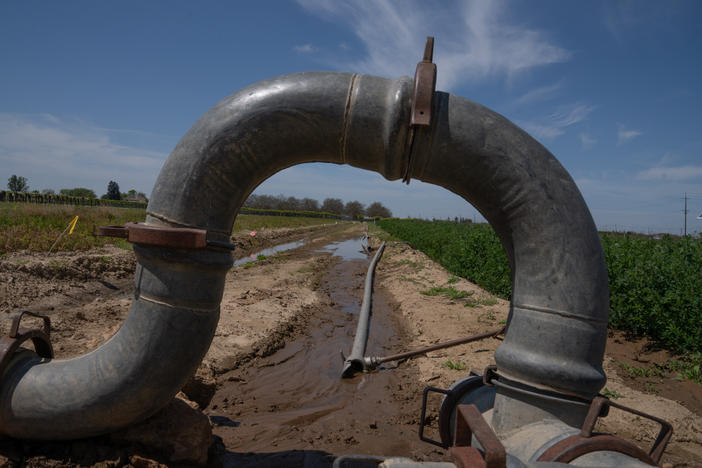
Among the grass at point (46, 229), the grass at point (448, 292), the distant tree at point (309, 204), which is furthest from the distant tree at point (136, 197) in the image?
the grass at point (448, 292)

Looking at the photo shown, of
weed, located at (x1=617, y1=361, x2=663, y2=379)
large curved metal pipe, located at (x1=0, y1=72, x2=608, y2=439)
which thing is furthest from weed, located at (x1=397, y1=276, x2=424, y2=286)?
large curved metal pipe, located at (x1=0, y1=72, x2=608, y2=439)

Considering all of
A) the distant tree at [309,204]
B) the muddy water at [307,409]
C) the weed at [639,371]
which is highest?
the distant tree at [309,204]

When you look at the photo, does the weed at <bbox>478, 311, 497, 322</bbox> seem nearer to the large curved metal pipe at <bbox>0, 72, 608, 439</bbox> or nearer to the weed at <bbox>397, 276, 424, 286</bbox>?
the weed at <bbox>397, 276, 424, 286</bbox>

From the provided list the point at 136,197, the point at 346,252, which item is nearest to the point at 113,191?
the point at 136,197

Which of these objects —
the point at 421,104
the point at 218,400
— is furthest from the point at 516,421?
the point at 218,400

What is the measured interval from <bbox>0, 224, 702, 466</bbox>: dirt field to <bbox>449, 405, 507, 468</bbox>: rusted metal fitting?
1688 mm

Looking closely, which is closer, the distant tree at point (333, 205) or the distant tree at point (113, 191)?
the distant tree at point (113, 191)

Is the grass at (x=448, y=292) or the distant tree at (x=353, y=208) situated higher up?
the distant tree at (x=353, y=208)

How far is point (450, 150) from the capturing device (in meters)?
1.75

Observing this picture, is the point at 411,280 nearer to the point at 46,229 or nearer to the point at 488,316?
the point at 488,316

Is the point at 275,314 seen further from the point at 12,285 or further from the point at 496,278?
the point at 496,278

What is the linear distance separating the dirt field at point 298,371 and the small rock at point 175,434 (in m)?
0.01

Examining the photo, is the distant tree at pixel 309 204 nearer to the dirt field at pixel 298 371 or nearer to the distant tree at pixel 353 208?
the distant tree at pixel 353 208

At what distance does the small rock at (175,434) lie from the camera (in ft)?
6.83
